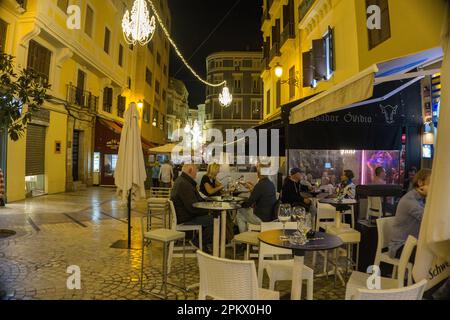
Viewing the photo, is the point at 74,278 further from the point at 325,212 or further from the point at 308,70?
the point at 308,70

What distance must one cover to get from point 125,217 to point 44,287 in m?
5.55

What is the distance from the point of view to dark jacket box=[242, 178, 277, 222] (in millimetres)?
6051

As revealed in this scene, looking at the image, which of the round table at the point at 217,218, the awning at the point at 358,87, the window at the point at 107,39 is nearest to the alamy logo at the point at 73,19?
the window at the point at 107,39

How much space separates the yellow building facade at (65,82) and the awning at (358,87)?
7607 mm

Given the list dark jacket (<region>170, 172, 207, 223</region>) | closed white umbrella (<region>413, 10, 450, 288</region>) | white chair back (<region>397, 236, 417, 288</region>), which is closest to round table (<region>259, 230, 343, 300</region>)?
white chair back (<region>397, 236, 417, 288</region>)

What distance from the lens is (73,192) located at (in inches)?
627

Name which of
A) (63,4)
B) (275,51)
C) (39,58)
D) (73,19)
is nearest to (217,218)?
(39,58)

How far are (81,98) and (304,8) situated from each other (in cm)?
1165

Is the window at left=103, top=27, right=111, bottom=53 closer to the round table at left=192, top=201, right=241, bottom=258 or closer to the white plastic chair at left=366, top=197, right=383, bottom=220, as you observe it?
the round table at left=192, top=201, right=241, bottom=258

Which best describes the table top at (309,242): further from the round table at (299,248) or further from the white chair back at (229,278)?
the white chair back at (229,278)

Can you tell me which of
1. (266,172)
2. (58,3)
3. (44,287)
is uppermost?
(58,3)

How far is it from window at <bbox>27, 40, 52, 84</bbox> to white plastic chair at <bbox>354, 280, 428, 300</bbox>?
45.7 feet

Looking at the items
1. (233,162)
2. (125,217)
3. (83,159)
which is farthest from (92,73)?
(125,217)

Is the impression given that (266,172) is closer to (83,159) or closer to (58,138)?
(58,138)
